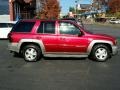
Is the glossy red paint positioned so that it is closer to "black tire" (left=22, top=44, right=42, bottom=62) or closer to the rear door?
the rear door

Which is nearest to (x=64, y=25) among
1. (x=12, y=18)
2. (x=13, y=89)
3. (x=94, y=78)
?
(x=94, y=78)

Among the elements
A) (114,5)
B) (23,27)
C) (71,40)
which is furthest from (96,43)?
(114,5)

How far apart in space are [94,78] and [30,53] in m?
4.27

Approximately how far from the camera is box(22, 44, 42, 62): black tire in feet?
45.4

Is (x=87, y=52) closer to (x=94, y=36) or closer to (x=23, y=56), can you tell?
(x=94, y=36)

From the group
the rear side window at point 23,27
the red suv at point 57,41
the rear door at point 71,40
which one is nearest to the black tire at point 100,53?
the red suv at point 57,41

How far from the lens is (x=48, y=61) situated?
45.8 feet

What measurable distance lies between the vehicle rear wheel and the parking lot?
255 millimetres

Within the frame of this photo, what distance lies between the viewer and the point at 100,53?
1396 centimetres

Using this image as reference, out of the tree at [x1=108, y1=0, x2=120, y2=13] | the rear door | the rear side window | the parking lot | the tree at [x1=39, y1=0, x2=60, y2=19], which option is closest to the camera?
the parking lot

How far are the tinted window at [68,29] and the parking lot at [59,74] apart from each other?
1.14 metres

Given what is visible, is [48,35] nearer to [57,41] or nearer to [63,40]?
→ [57,41]

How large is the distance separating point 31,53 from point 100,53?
8.92 ft

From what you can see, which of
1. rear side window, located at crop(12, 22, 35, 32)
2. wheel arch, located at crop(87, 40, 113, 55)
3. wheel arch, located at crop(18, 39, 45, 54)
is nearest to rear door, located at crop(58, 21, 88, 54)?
wheel arch, located at crop(87, 40, 113, 55)
